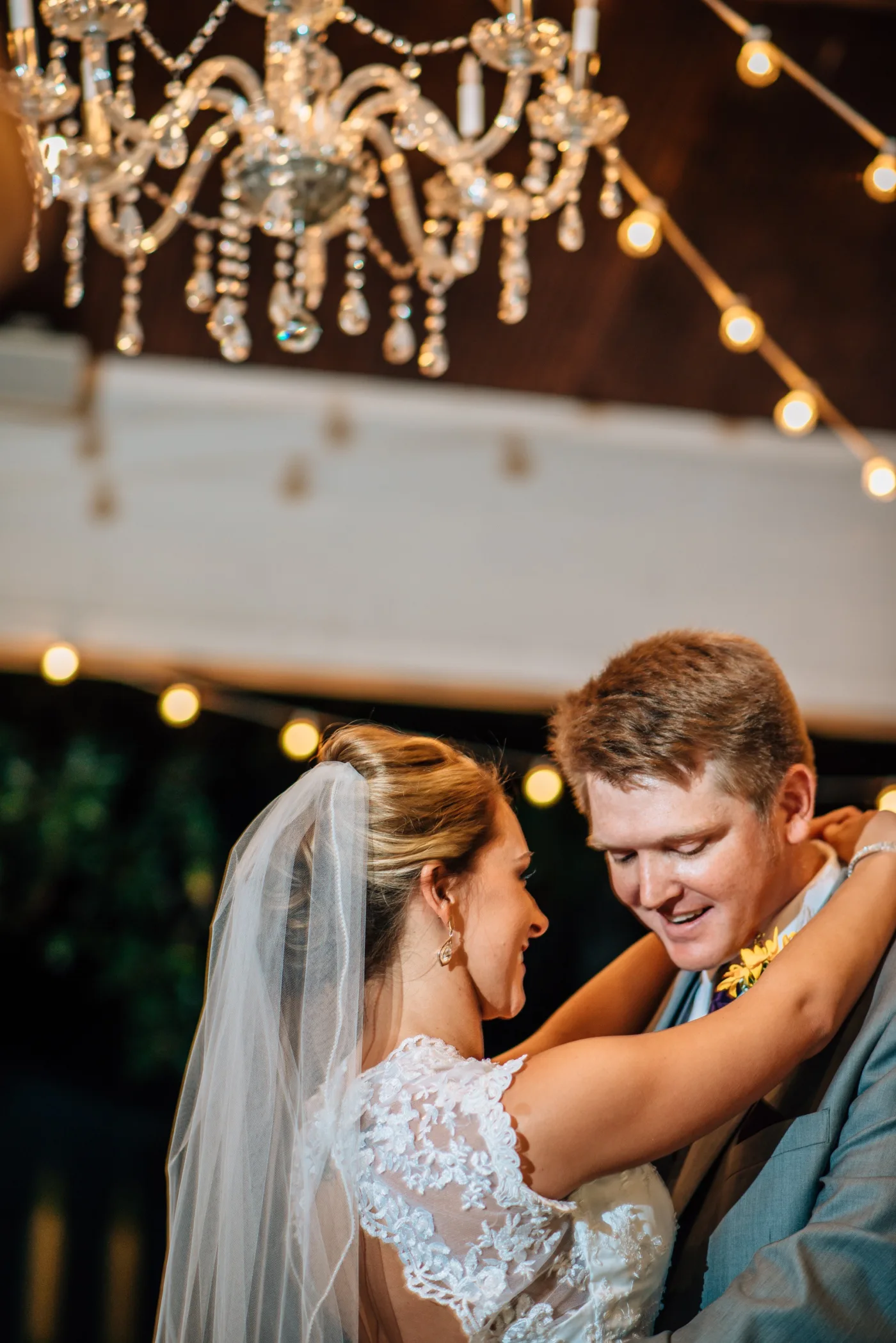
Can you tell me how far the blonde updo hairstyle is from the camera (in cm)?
207

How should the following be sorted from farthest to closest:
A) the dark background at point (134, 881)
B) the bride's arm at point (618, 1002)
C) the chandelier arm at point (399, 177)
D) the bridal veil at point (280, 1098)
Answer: the dark background at point (134, 881), the chandelier arm at point (399, 177), the bride's arm at point (618, 1002), the bridal veil at point (280, 1098)

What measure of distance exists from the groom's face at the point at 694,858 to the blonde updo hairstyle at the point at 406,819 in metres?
0.23

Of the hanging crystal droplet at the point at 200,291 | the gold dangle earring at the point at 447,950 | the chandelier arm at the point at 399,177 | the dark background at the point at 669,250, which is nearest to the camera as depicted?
the gold dangle earring at the point at 447,950

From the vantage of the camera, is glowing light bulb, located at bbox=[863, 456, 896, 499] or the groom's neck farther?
glowing light bulb, located at bbox=[863, 456, 896, 499]

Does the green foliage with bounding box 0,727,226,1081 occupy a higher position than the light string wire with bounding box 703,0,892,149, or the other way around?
A: the light string wire with bounding box 703,0,892,149

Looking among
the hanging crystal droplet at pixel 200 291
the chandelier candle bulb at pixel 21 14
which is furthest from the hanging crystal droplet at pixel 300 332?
the chandelier candle bulb at pixel 21 14

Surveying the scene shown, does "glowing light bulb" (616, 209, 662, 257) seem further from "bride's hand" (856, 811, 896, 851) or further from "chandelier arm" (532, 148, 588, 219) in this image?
"bride's hand" (856, 811, 896, 851)

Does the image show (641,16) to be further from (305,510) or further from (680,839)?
(680,839)

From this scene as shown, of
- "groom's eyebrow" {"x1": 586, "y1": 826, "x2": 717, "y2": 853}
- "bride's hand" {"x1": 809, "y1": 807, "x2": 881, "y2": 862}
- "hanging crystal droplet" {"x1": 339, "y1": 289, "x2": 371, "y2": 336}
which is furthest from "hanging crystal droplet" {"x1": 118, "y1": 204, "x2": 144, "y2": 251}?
"bride's hand" {"x1": 809, "y1": 807, "x2": 881, "y2": 862}

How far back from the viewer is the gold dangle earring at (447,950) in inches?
81.3

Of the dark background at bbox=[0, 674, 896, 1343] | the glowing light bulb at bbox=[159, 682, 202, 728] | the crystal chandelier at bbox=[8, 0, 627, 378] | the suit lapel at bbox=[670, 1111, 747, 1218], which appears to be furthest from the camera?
the dark background at bbox=[0, 674, 896, 1343]

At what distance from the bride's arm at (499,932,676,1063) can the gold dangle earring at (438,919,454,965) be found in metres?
0.62

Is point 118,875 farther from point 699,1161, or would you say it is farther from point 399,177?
point 699,1161

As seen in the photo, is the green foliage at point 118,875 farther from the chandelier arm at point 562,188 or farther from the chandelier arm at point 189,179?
the chandelier arm at point 562,188
